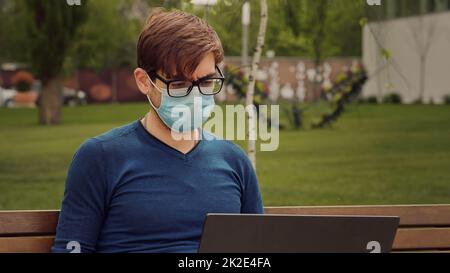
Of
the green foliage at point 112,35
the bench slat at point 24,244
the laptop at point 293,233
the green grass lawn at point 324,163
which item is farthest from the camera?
the green foliage at point 112,35

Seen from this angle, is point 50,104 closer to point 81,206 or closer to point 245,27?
point 245,27

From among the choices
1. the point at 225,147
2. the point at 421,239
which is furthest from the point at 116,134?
the point at 421,239

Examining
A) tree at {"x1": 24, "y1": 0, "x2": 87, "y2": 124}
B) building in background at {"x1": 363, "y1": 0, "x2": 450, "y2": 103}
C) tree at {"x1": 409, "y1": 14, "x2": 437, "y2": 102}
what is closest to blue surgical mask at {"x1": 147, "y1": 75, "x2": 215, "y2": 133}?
tree at {"x1": 24, "y1": 0, "x2": 87, "y2": 124}

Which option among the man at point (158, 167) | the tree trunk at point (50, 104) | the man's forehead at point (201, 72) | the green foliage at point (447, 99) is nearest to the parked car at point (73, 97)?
the green foliage at point (447, 99)

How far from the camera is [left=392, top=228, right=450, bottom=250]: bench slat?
3.81 metres

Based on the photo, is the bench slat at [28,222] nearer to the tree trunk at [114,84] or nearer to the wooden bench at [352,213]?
the wooden bench at [352,213]

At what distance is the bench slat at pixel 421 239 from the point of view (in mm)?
3809

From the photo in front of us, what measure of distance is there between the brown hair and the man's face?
0.05ft

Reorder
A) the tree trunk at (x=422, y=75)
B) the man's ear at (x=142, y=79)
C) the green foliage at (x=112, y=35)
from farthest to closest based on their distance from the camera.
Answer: the tree trunk at (x=422, y=75) < the green foliage at (x=112, y=35) < the man's ear at (x=142, y=79)

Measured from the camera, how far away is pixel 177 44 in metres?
2.88

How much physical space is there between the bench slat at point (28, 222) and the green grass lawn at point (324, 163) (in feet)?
22.6

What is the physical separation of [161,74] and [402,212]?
4.39 ft
